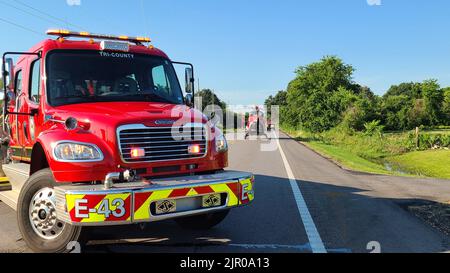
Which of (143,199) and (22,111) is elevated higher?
(22,111)

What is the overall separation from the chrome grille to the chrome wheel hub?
0.99 m

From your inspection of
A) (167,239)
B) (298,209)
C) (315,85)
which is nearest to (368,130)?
(315,85)

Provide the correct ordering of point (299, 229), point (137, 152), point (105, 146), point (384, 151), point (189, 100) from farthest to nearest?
point (384, 151), point (189, 100), point (299, 229), point (137, 152), point (105, 146)

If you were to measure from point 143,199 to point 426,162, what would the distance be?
26.3 meters

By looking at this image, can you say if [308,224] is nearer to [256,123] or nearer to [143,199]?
[143,199]

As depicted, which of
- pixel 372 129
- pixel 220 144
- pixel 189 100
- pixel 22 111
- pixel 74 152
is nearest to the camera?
pixel 74 152

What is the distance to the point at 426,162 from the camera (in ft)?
89.0

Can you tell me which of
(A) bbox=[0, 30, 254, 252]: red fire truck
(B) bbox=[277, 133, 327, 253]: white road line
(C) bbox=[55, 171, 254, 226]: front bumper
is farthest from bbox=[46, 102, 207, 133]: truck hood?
(B) bbox=[277, 133, 327, 253]: white road line

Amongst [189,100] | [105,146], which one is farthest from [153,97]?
[105,146]

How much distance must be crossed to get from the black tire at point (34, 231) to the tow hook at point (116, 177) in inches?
→ 27.4

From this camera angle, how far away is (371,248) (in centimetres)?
→ 535

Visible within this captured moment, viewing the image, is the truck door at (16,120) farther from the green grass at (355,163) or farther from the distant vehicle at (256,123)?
the distant vehicle at (256,123)

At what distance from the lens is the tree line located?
Result: 43750 mm

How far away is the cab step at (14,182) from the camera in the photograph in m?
5.95
